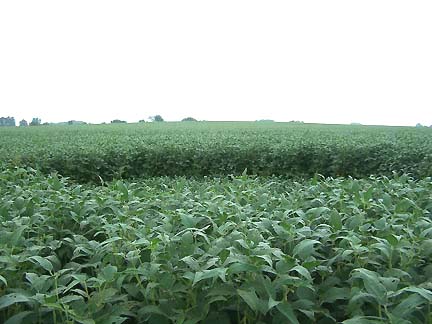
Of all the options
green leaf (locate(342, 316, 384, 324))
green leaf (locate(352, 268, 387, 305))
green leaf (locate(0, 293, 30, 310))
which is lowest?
green leaf (locate(0, 293, 30, 310))

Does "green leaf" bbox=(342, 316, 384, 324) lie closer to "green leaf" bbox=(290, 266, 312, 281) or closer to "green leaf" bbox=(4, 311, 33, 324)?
"green leaf" bbox=(290, 266, 312, 281)

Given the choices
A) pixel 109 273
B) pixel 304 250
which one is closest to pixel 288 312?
pixel 304 250

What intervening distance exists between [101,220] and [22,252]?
53 cm

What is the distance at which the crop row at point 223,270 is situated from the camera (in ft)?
4.63

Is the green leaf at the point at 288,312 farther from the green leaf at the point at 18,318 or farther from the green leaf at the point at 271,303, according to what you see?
the green leaf at the point at 18,318

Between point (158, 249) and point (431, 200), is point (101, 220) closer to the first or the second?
point (158, 249)

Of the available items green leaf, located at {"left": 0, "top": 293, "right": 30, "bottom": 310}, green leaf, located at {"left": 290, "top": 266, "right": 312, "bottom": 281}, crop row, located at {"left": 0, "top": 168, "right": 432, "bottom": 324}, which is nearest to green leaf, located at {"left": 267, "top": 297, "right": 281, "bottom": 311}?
crop row, located at {"left": 0, "top": 168, "right": 432, "bottom": 324}

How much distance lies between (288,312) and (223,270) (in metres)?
0.23

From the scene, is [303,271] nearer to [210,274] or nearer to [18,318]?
[210,274]

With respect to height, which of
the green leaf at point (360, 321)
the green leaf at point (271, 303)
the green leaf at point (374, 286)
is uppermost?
the green leaf at point (374, 286)

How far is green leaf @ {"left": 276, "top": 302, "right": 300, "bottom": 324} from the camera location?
1337 mm

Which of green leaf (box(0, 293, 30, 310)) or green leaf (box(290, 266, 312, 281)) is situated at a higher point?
green leaf (box(290, 266, 312, 281))

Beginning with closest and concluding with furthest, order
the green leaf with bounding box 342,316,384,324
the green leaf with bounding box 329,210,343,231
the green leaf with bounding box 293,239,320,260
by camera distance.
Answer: the green leaf with bounding box 342,316,384,324 < the green leaf with bounding box 293,239,320,260 < the green leaf with bounding box 329,210,343,231

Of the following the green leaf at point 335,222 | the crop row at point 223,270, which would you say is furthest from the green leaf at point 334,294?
the green leaf at point 335,222
